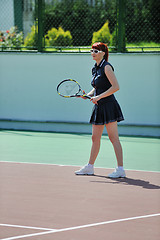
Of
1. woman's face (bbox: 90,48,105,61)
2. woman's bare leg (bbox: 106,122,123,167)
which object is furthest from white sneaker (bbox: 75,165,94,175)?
woman's face (bbox: 90,48,105,61)

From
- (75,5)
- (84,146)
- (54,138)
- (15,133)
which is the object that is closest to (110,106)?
(84,146)

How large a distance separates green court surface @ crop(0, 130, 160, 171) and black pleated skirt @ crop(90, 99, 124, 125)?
108cm

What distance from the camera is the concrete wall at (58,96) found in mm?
10406

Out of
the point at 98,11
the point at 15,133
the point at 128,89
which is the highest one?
the point at 98,11

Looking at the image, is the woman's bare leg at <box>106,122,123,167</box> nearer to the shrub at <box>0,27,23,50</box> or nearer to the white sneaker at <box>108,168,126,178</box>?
the white sneaker at <box>108,168,126,178</box>

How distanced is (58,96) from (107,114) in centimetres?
425

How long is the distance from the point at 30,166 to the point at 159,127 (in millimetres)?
3609

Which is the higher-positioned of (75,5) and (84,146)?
(75,5)

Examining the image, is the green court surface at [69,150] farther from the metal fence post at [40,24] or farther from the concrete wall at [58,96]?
the metal fence post at [40,24]

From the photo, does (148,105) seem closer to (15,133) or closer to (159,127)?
(159,127)

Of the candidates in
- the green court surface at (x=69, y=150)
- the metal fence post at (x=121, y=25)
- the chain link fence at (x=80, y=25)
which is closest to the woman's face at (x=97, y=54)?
the green court surface at (x=69, y=150)

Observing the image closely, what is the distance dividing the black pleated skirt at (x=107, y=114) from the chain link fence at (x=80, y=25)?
3.88 meters

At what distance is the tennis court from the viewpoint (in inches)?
184

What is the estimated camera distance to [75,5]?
443 inches
